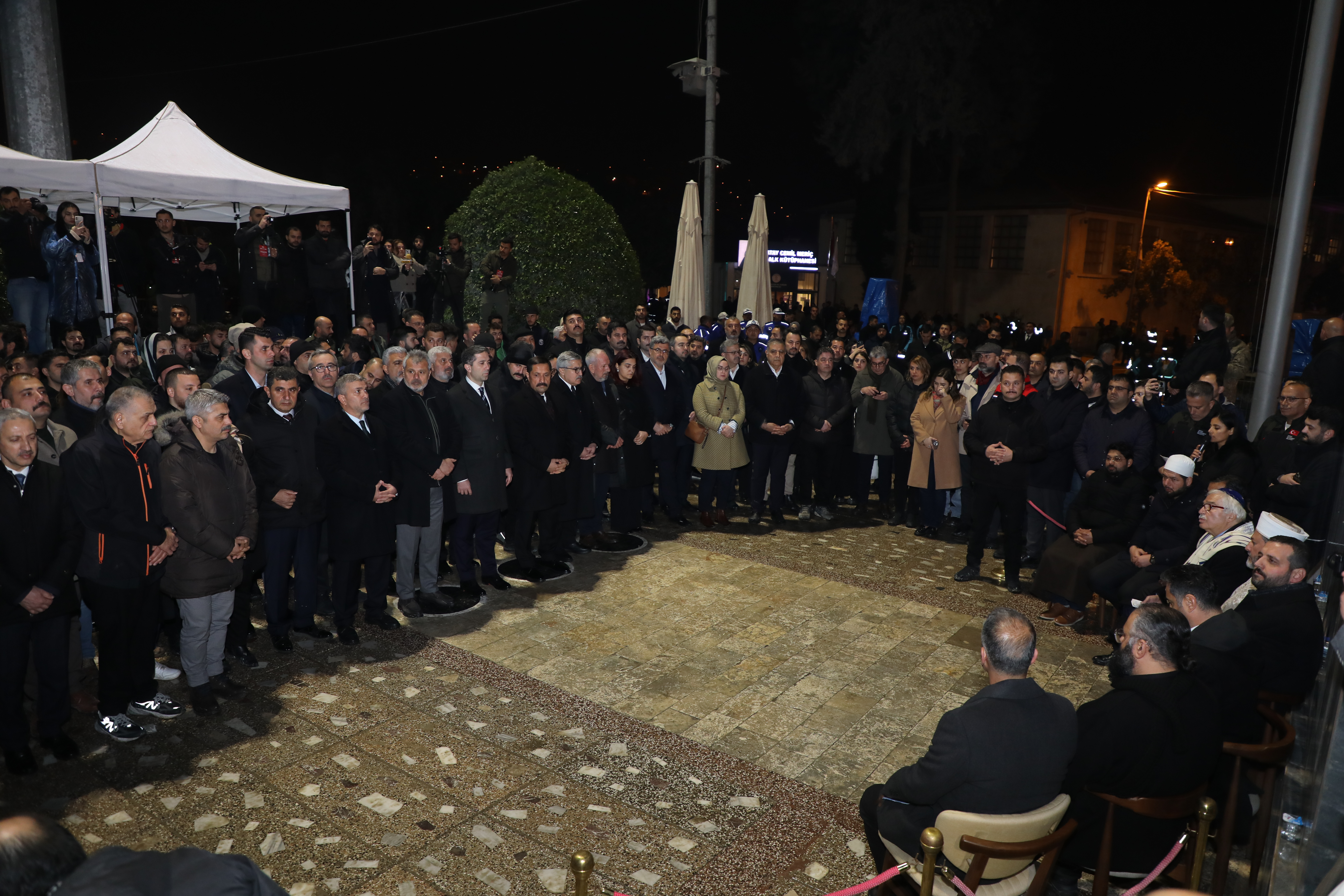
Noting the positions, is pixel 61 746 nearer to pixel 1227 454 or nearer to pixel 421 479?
pixel 421 479

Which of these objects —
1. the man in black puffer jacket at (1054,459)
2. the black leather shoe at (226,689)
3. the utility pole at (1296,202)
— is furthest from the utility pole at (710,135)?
the black leather shoe at (226,689)

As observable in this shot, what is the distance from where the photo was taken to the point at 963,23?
90.9ft

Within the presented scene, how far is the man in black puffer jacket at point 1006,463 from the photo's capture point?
8.36m

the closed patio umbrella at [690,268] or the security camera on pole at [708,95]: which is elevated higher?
the security camera on pole at [708,95]

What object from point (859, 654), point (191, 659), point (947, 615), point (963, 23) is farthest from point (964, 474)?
point (963, 23)

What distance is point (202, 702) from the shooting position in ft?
17.9

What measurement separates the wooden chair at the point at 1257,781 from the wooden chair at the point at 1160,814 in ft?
1.17

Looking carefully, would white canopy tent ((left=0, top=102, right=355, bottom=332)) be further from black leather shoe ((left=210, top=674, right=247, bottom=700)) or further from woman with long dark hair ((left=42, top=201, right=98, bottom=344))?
black leather shoe ((left=210, top=674, right=247, bottom=700))

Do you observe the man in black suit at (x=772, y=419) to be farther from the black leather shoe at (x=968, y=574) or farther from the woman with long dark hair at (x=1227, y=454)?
the woman with long dark hair at (x=1227, y=454)

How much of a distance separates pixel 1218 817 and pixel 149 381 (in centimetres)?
901

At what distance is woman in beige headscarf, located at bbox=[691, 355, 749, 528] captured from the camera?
9914mm

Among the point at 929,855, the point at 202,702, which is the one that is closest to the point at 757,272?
the point at 202,702

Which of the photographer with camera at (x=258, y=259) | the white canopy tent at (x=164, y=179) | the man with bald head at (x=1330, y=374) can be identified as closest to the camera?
the man with bald head at (x=1330, y=374)

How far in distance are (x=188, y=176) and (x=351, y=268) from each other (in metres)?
3.01
